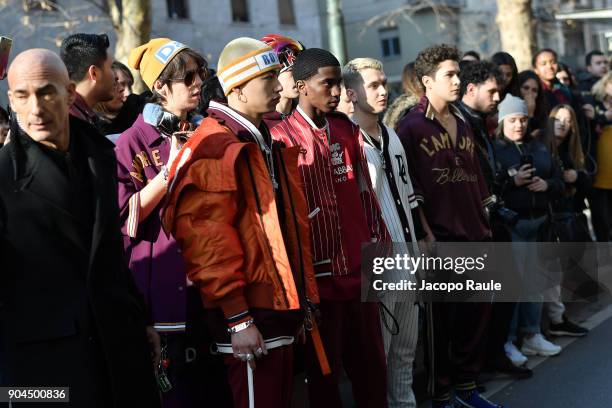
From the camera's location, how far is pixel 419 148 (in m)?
5.38

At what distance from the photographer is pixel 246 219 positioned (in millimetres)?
3658

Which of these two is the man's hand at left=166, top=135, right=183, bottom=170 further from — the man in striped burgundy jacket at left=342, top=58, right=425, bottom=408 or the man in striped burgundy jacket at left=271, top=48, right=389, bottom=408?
the man in striped burgundy jacket at left=342, top=58, right=425, bottom=408

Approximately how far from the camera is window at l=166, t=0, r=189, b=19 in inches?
1000

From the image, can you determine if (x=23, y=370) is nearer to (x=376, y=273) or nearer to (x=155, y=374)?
(x=155, y=374)

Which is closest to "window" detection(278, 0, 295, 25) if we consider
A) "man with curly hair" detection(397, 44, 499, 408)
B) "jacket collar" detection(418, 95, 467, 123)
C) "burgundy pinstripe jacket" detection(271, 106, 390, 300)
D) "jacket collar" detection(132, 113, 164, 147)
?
"jacket collar" detection(418, 95, 467, 123)

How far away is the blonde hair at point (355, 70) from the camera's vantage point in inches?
201

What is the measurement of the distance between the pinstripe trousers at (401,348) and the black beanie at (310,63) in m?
1.33

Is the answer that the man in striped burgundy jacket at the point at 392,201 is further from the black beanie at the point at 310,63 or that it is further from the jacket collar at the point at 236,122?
the jacket collar at the point at 236,122

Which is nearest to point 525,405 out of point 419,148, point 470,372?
point 470,372

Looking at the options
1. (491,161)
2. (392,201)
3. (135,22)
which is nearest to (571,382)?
(491,161)

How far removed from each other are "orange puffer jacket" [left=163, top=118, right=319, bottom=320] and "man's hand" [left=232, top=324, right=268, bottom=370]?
0.08 m

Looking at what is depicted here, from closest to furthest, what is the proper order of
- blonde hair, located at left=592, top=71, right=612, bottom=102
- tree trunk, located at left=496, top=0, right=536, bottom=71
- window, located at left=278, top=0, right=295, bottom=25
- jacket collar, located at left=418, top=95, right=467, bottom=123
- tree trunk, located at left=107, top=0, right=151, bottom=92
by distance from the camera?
jacket collar, located at left=418, top=95, right=467, bottom=123, blonde hair, located at left=592, top=71, right=612, bottom=102, tree trunk, located at left=107, top=0, right=151, bottom=92, tree trunk, located at left=496, top=0, right=536, bottom=71, window, located at left=278, top=0, right=295, bottom=25

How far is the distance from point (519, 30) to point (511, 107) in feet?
24.7

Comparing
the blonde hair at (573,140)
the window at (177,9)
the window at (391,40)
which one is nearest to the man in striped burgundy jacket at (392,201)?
the blonde hair at (573,140)
